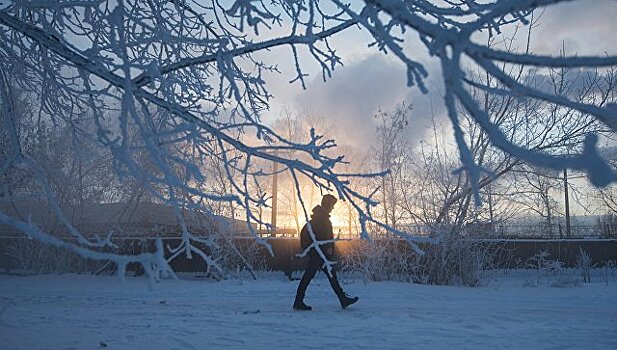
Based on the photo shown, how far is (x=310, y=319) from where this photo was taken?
6406 millimetres

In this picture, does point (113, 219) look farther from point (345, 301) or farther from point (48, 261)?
point (345, 301)

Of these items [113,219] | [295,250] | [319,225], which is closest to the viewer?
[319,225]

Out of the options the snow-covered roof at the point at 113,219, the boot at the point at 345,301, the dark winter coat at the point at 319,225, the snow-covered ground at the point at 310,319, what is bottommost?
the snow-covered ground at the point at 310,319

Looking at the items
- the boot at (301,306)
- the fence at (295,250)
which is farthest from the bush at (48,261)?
the boot at (301,306)

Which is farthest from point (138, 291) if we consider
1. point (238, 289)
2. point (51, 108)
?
point (51, 108)

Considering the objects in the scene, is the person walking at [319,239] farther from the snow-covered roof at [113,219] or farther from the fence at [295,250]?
the snow-covered roof at [113,219]

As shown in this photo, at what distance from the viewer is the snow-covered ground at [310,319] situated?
16.7 ft

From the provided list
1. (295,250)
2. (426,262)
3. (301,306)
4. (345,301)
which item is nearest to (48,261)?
(295,250)

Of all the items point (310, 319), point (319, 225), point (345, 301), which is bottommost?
point (310, 319)

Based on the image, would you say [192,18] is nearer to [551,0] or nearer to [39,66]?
[39,66]

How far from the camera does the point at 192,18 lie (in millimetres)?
4352

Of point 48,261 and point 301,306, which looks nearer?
point 301,306

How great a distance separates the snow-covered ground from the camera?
201 inches

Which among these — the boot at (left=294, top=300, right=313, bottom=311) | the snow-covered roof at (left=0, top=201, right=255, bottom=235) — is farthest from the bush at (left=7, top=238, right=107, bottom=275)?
the boot at (left=294, top=300, right=313, bottom=311)
